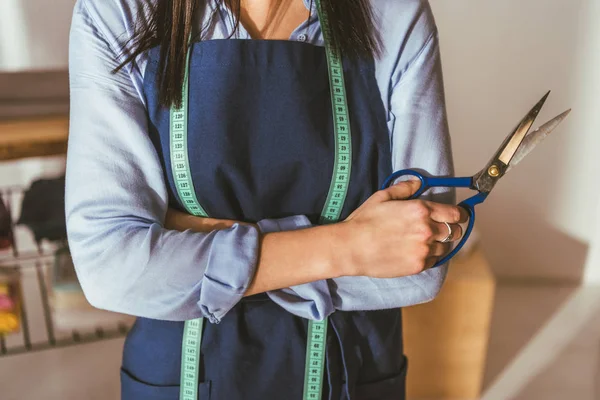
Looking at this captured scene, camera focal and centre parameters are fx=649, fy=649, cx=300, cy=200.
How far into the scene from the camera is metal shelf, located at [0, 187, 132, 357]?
1.52 metres

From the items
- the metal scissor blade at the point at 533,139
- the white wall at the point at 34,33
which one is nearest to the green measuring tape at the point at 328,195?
the metal scissor blade at the point at 533,139

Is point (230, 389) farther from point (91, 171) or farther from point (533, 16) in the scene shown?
point (533, 16)

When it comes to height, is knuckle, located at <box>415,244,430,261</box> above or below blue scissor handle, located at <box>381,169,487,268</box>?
below

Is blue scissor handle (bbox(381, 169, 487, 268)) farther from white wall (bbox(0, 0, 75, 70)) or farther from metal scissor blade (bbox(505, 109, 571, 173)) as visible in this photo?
white wall (bbox(0, 0, 75, 70))

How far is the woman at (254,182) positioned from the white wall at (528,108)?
3.38ft

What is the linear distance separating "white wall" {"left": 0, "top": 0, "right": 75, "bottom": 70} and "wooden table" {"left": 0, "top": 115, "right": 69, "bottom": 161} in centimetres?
40

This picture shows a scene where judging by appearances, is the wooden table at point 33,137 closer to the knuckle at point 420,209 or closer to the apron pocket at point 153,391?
the apron pocket at point 153,391

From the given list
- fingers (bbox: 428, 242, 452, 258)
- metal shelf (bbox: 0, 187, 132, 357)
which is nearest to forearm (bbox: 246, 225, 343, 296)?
fingers (bbox: 428, 242, 452, 258)

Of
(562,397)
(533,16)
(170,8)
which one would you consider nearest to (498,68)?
(533,16)

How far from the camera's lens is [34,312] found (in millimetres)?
1826

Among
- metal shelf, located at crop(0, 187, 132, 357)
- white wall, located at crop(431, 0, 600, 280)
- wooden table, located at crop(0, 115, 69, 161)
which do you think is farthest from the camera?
white wall, located at crop(431, 0, 600, 280)

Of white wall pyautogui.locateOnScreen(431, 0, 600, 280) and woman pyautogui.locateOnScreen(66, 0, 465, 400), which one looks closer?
woman pyautogui.locateOnScreen(66, 0, 465, 400)

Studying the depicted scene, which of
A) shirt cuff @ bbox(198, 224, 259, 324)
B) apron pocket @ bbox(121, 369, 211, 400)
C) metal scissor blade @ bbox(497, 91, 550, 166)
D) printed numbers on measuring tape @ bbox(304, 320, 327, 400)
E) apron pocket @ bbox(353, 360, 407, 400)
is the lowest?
apron pocket @ bbox(353, 360, 407, 400)

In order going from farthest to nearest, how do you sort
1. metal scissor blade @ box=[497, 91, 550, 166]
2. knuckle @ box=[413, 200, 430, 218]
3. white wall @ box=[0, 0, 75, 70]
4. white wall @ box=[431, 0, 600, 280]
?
white wall @ box=[431, 0, 600, 280], white wall @ box=[0, 0, 75, 70], metal scissor blade @ box=[497, 91, 550, 166], knuckle @ box=[413, 200, 430, 218]
